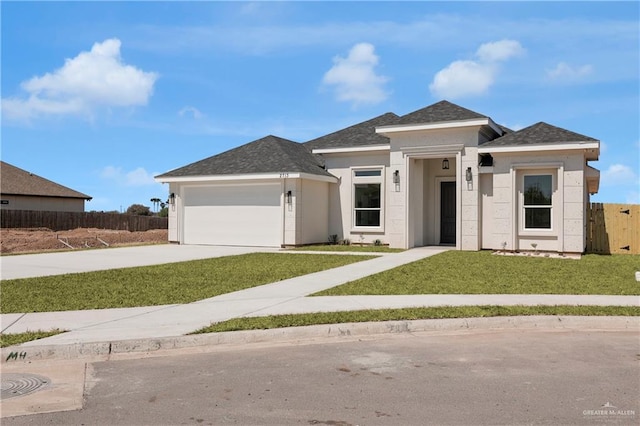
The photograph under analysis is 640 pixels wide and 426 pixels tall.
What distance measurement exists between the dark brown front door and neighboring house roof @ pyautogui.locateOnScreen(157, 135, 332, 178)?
4.86m

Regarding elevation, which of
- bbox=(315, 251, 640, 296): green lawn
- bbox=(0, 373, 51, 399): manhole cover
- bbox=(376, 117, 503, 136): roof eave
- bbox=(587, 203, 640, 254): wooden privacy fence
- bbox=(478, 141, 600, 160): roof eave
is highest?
bbox=(376, 117, 503, 136): roof eave

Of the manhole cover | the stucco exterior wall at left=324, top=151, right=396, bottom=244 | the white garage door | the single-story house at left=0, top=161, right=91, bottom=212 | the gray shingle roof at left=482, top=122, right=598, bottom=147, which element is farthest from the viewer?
the single-story house at left=0, top=161, right=91, bottom=212

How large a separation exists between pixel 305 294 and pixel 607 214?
14.9 m

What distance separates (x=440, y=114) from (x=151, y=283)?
13080mm

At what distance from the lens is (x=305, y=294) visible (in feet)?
33.8

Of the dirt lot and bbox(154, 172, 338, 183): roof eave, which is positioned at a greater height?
bbox(154, 172, 338, 183): roof eave

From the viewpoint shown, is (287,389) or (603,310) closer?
(287,389)

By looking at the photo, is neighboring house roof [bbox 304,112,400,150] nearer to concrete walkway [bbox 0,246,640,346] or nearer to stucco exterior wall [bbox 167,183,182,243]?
stucco exterior wall [bbox 167,183,182,243]

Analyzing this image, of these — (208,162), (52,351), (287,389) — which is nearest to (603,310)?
(287,389)

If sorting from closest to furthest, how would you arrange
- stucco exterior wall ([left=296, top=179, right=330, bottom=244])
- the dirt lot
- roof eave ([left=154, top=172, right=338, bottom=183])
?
1. roof eave ([left=154, top=172, right=338, bottom=183])
2. stucco exterior wall ([left=296, top=179, right=330, bottom=244])
3. the dirt lot

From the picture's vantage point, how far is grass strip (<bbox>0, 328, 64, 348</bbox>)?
265 inches

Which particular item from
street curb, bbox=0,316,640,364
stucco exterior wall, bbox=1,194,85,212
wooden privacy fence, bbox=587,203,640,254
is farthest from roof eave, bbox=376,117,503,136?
stucco exterior wall, bbox=1,194,85,212

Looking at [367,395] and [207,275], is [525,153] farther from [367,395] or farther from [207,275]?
[367,395]

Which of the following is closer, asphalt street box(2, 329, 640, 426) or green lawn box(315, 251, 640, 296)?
asphalt street box(2, 329, 640, 426)
